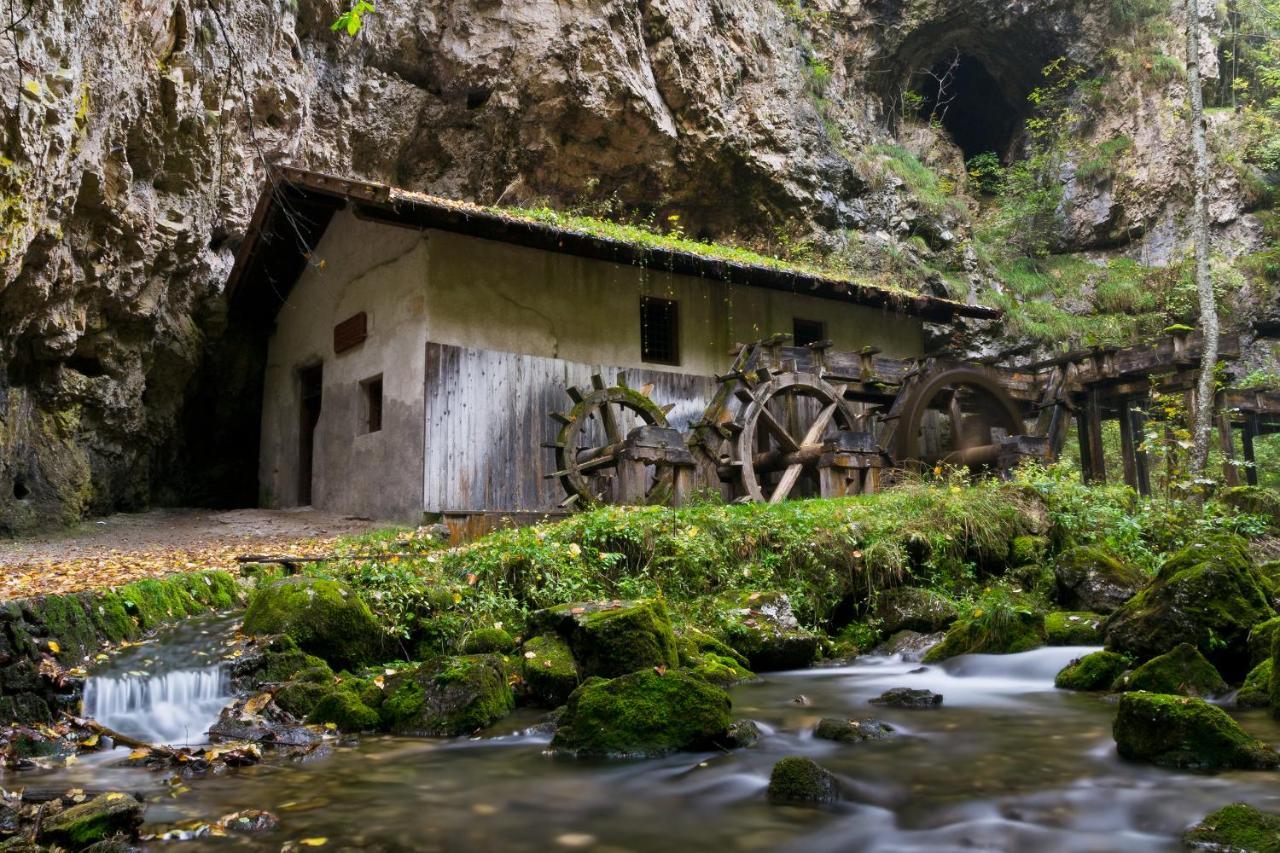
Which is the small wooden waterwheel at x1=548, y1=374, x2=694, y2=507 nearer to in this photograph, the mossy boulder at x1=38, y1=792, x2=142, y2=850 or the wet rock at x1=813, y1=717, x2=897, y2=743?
the wet rock at x1=813, y1=717, x2=897, y2=743

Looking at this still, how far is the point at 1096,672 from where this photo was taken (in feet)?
20.8

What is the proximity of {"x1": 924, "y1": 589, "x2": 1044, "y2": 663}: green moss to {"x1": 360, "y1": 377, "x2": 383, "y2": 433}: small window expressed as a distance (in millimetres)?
8988

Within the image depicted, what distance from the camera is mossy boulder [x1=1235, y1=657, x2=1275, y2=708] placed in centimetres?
539

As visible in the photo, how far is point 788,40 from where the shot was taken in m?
21.8

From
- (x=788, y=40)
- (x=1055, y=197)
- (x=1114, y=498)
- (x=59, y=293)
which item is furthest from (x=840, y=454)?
(x=1055, y=197)

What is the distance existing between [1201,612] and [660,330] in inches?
395

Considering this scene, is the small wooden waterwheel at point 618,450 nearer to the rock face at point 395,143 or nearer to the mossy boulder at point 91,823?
the rock face at point 395,143

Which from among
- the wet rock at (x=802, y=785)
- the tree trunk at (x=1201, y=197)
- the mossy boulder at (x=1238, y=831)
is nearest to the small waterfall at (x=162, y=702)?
the wet rock at (x=802, y=785)

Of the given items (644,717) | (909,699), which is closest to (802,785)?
(644,717)

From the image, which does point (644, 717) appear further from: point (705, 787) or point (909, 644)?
point (909, 644)

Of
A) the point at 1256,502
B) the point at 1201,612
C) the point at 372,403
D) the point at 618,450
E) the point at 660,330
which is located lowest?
the point at 1201,612

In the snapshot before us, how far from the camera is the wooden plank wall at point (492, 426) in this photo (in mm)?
12219

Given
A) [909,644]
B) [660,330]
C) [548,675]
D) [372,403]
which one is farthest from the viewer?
[660,330]

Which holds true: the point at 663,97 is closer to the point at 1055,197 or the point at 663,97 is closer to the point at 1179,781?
the point at 1055,197
